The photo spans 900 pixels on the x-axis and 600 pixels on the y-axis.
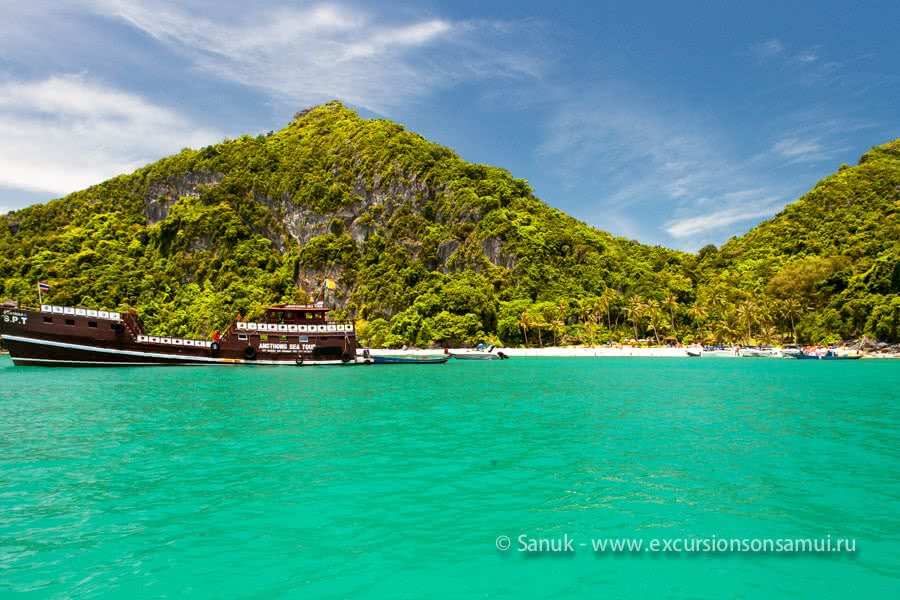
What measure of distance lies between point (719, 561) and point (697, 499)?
3.58 metres

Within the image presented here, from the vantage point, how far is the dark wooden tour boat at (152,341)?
58750 millimetres

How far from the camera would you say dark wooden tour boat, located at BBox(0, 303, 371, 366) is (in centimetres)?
5875

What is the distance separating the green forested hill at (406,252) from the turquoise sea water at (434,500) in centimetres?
9257

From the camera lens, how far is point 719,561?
373 inches

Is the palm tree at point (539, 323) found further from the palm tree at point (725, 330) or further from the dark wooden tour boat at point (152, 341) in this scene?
the dark wooden tour boat at point (152, 341)

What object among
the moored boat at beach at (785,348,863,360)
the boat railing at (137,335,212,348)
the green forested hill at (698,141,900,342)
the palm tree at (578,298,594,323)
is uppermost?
the green forested hill at (698,141,900,342)

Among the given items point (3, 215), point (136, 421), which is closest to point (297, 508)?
point (136, 421)

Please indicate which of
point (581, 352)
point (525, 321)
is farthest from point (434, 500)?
point (525, 321)

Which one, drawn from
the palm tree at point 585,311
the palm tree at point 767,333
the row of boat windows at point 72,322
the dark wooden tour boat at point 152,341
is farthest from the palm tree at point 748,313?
the row of boat windows at point 72,322

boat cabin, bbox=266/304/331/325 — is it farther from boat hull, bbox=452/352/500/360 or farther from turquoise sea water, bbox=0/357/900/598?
turquoise sea water, bbox=0/357/900/598

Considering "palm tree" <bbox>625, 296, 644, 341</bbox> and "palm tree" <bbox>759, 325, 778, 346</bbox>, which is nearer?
"palm tree" <bbox>759, 325, 778, 346</bbox>

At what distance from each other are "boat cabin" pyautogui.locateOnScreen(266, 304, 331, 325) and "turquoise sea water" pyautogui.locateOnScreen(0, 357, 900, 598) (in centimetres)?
4304

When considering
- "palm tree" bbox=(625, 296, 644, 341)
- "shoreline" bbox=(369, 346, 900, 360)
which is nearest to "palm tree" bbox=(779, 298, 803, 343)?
"shoreline" bbox=(369, 346, 900, 360)

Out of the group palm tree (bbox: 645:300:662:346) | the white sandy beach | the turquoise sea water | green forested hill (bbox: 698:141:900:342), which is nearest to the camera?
the turquoise sea water
